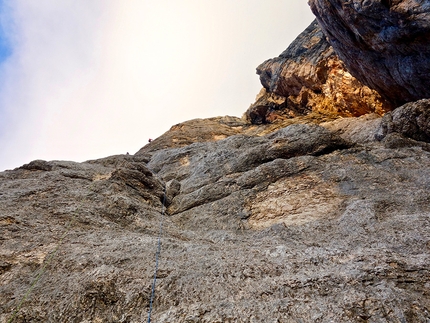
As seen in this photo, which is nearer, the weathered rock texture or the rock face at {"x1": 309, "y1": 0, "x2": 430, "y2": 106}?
the rock face at {"x1": 309, "y1": 0, "x2": 430, "y2": 106}

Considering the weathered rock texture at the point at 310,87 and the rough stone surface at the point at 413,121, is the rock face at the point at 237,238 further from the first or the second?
the weathered rock texture at the point at 310,87

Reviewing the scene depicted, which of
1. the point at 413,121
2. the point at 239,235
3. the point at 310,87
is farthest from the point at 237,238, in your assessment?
the point at 310,87

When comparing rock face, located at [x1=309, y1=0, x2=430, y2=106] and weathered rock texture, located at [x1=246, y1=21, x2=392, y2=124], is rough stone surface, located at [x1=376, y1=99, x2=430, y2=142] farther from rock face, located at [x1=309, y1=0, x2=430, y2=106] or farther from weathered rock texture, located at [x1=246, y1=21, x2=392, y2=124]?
weathered rock texture, located at [x1=246, y1=21, x2=392, y2=124]

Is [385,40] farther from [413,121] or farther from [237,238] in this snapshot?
[237,238]

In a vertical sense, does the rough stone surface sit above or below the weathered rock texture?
below

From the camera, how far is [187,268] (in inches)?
286

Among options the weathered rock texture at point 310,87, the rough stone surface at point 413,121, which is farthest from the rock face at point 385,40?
the weathered rock texture at point 310,87

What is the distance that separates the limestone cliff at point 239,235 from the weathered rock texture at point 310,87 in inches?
609

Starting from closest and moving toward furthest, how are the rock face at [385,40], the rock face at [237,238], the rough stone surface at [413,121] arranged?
the rock face at [237,238] < the rough stone surface at [413,121] < the rock face at [385,40]

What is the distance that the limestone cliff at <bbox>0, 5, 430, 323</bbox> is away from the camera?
576 centimetres

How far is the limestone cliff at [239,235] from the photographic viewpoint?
5.76 meters

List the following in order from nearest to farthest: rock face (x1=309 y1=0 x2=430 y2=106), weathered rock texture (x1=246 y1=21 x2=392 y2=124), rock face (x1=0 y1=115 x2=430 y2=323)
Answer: rock face (x1=0 y1=115 x2=430 y2=323) < rock face (x1=309 y1=0 x2=430 y2=106) < weathered rock texture (x1=246 y1=21 x2=392 y2=124)

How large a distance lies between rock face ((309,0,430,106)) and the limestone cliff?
4.29 m

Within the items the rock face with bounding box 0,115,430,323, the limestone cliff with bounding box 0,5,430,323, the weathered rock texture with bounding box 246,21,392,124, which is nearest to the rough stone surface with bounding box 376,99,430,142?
the limestone cliff with bounding box 0,5,430,323
